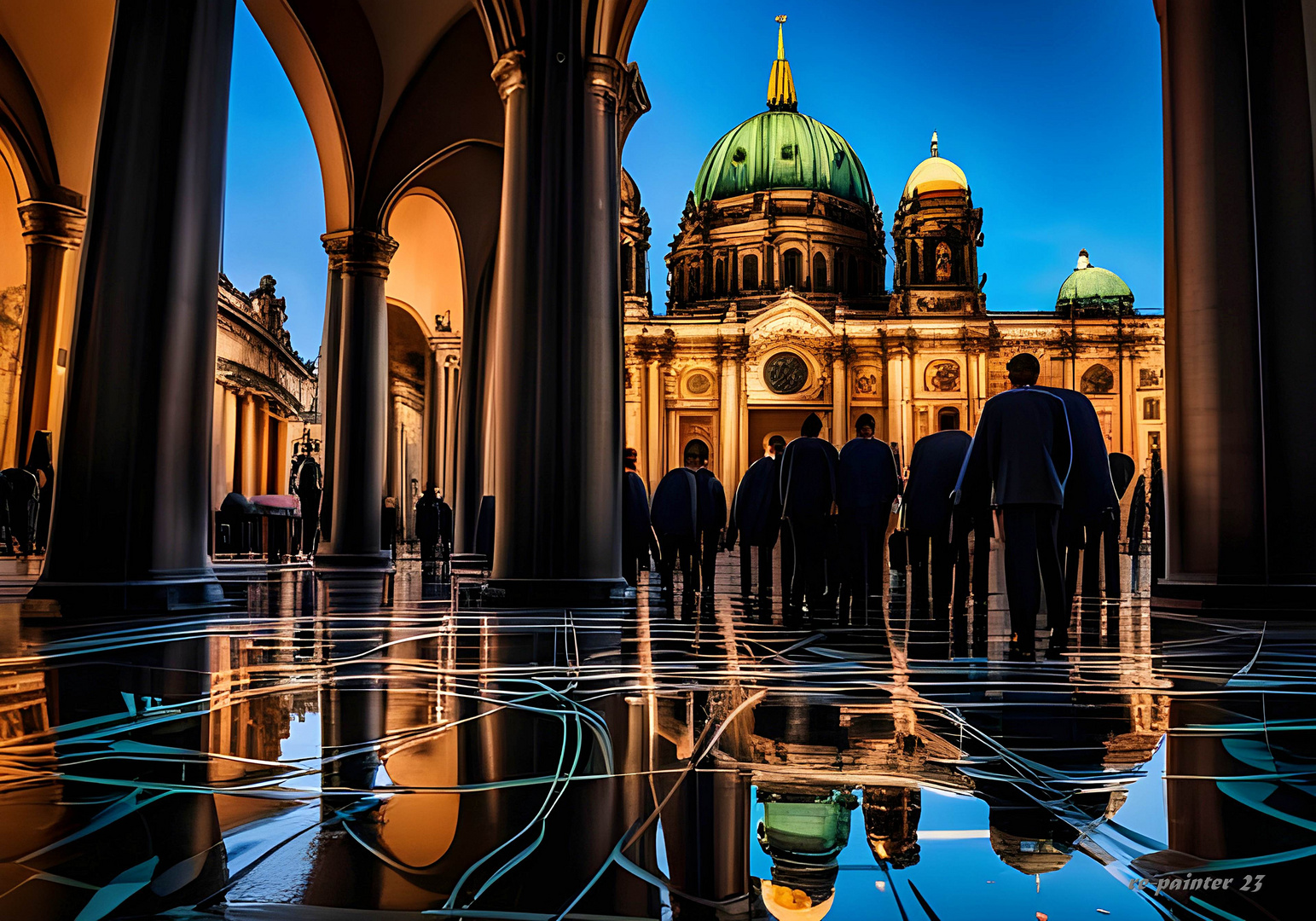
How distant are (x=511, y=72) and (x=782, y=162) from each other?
160 feet

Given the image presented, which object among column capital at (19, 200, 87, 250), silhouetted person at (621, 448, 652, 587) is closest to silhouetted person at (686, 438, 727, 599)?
silhouetted person at (621, 448, 652, 587)

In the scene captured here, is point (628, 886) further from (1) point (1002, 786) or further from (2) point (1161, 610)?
(2) point (1161, 610)

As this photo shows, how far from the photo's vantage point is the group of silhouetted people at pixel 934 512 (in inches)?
193

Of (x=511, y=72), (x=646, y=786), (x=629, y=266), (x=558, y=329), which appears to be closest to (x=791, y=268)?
(x=629, y=266)

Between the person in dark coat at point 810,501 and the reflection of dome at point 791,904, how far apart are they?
233 inches

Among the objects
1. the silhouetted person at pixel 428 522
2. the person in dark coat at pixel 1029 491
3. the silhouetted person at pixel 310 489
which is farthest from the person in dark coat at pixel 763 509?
the silhouetted person at pixel 428 522

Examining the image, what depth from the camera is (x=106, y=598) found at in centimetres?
554

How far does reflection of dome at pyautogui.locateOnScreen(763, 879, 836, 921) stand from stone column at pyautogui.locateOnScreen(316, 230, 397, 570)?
11.9m

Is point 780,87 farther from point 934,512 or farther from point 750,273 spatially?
point 934,512

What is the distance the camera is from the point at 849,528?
24.5 ft

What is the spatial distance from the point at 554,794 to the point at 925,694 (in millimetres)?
1892

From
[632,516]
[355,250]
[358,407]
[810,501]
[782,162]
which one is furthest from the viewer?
[782,162]

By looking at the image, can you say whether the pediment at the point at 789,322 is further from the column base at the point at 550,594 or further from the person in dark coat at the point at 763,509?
the column base at the point at 550,594

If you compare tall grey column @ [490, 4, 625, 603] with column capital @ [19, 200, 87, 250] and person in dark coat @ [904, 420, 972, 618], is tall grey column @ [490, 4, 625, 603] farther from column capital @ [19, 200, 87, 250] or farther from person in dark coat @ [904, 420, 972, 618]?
column capital @ [19, 200, 87, 250]
